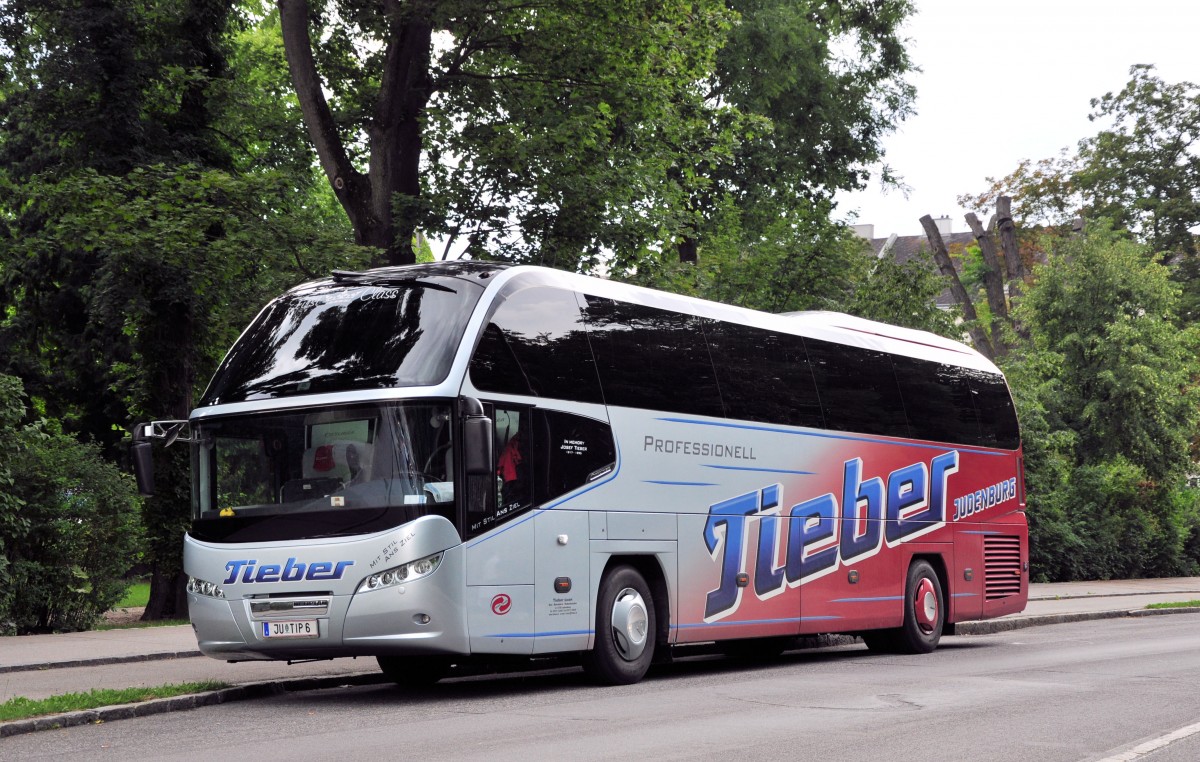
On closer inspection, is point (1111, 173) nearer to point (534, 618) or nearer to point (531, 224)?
point (531, 224)

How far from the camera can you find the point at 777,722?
33.8ft

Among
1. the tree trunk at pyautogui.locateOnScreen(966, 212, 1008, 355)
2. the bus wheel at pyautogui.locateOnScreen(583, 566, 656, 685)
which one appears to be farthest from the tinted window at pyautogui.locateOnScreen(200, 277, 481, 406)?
the tree trunk at pyautogui.locateOnScreen(966, 212, 1008, 355)

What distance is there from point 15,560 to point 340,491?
919 cm

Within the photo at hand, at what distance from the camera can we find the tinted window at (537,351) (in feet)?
39.8

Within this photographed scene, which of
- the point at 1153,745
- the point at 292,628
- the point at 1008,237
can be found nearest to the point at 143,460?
the point at 292,628

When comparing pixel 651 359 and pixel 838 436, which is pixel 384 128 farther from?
pixel 651 359

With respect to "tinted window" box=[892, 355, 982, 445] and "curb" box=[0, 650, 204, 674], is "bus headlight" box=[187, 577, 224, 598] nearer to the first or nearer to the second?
"curb" box=[0, 650, 204, 674]

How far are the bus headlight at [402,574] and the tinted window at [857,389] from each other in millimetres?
6442

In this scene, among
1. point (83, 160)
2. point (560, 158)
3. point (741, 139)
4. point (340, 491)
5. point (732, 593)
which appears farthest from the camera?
point (741, 139)

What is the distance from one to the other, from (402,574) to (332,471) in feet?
3.42

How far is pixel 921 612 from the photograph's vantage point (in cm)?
1798

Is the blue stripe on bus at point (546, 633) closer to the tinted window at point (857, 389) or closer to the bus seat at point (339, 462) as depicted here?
the bus seat at point (339, 462)

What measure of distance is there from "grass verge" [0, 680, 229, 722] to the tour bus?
383 millimetres

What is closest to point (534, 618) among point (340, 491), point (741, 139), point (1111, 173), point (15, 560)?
point (340, 491)
